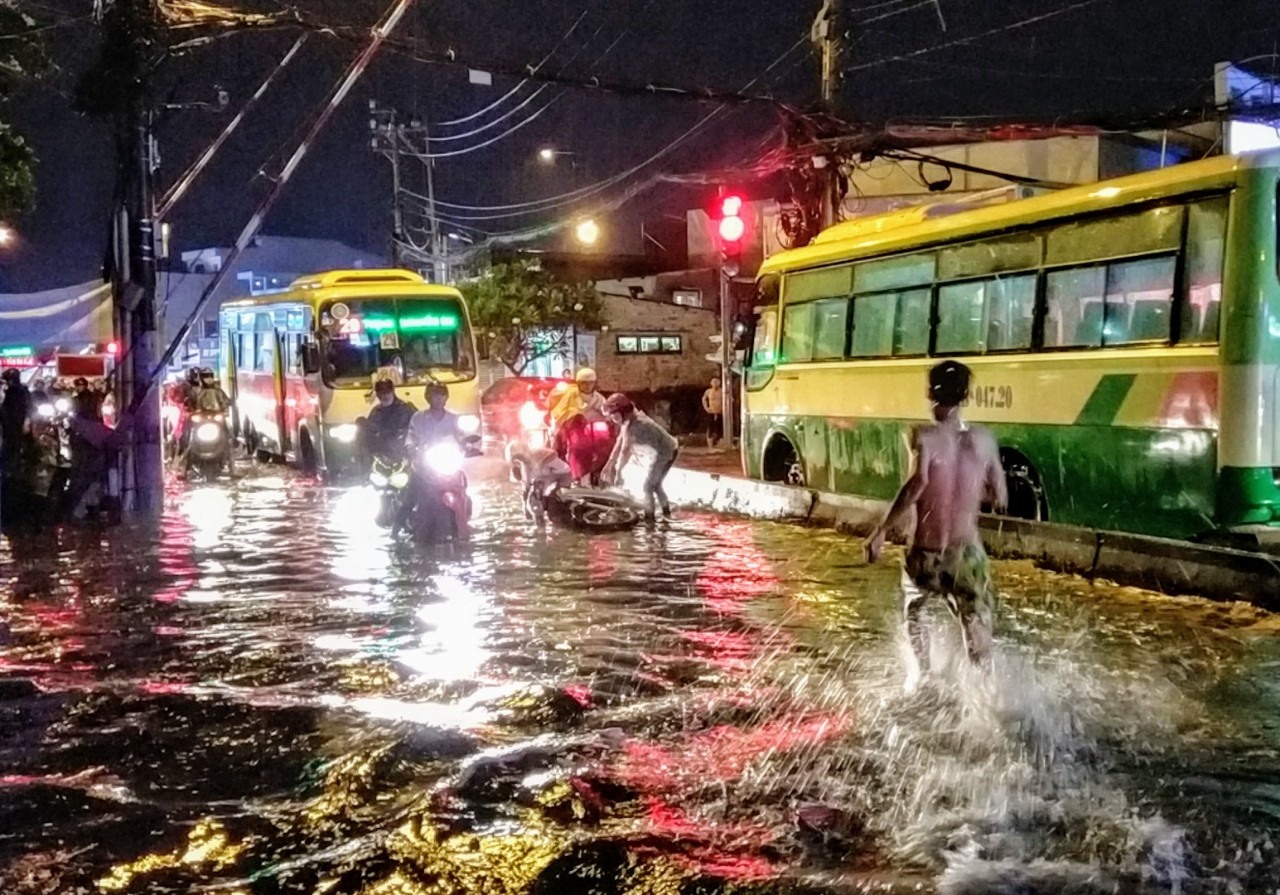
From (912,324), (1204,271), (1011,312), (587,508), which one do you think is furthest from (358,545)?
(1204,271)

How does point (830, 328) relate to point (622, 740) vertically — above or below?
above

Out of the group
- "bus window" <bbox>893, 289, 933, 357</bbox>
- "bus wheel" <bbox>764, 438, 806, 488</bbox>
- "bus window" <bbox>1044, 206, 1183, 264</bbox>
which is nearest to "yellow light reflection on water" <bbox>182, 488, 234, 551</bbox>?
"bus wheel" <bbox>764, 438, 806, 488</bbox>

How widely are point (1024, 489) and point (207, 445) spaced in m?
15.6

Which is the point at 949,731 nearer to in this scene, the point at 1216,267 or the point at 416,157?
the point at 1216,267

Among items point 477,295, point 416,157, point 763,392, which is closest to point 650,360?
point 477,295

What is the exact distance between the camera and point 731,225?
66.1 ft

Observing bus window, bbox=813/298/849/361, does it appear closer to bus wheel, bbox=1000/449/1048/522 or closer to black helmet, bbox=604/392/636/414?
black helmet, bbox=604/392/636/414

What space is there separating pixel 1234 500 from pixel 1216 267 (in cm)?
179

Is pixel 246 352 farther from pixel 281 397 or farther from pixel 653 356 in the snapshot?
pixel 653 356

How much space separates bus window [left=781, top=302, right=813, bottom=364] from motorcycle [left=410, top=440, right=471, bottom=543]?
15.8 ft

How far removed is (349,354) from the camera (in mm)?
22641

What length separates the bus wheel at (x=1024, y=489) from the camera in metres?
13.0

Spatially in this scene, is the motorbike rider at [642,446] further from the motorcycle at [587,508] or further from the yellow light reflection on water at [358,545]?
the yellow light reflection on water at [358,545]

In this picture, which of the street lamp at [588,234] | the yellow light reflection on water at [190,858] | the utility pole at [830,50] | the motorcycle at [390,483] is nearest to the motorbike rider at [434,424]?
the motorcycle at [390,483]
